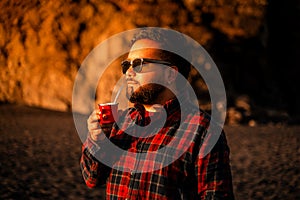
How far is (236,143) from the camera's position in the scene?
308 inches

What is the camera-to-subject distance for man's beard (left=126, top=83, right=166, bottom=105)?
1.83m

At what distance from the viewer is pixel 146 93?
1.83 meters

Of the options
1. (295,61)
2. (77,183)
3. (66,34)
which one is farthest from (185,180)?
(295,61)

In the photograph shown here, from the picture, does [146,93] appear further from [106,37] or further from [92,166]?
[106,37]

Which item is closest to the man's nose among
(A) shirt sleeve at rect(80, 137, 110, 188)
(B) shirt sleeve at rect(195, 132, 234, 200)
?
(A) shirt sleeve at rect(80, 137, 110, 188)

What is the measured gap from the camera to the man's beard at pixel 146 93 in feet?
5.99

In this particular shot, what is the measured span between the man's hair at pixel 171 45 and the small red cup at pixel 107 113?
34 centimetres

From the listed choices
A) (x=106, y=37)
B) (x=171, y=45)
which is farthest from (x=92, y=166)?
(x=106, y=37)

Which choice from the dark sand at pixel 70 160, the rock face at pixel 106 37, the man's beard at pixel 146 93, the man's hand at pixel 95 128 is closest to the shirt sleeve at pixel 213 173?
the man's beard at pixel 146 93

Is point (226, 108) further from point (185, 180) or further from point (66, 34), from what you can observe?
point (185, 180)

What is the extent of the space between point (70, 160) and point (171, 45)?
479 centimetres

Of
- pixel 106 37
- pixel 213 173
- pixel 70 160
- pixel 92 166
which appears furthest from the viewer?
pixel 106 37

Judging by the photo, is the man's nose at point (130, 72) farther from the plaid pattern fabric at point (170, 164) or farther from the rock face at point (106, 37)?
the rock face at point (106, 37)

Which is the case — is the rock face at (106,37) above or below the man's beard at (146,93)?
above
